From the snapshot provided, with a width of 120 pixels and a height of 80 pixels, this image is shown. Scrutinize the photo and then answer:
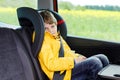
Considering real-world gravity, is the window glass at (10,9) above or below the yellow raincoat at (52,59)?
above

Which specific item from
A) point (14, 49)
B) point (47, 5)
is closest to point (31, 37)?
point (14, 49)

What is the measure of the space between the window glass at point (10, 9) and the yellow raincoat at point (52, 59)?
106 centimetres

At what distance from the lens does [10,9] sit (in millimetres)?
3387

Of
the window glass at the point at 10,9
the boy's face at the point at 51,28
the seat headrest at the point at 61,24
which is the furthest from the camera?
the window glass at the point at 10,9

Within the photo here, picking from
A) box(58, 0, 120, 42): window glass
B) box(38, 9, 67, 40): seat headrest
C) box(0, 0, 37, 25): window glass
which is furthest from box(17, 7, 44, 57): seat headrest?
box(0, 0, 37, 25): window glass

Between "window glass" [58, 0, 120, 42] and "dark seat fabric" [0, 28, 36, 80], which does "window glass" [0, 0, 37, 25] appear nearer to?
"window glass" [58, 0, 120, 42]

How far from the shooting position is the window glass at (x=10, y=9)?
3264mm

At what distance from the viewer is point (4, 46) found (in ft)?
6.68

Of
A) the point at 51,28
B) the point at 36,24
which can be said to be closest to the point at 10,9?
the point at 51,28

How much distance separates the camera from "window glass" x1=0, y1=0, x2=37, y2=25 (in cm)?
326

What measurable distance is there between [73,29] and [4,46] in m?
1.03

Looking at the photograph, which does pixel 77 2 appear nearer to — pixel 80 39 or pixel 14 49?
pixel 80 39

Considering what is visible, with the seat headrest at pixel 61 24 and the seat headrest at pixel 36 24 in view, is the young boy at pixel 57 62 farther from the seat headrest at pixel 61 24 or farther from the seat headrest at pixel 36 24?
the seat headrest at pixel 61 24

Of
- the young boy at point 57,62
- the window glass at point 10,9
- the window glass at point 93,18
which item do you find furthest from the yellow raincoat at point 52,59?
the window glass at point 10,9
